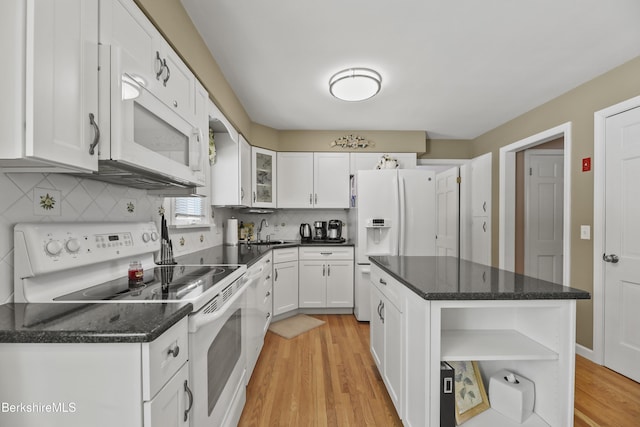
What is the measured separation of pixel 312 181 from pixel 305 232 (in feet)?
2.40

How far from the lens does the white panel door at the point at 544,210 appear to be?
3.47m

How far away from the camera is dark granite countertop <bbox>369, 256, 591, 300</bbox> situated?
1204 millimetres

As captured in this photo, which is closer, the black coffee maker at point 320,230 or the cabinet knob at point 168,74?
the cabinet knob at point 168,74

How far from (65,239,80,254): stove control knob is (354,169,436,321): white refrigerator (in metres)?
2.64

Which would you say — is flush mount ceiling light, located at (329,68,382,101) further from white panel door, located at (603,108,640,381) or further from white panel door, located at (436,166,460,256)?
white panel door, located at (436,166,460,256)

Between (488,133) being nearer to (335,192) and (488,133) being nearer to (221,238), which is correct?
(335,192)

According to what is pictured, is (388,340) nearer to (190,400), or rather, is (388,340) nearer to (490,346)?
(490,346)

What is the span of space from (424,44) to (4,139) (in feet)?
7.29

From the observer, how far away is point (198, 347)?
3.51ft

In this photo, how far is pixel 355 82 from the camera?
91.5 inches

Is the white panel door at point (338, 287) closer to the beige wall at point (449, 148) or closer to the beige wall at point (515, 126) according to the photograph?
the beige wall at point (515, 126)

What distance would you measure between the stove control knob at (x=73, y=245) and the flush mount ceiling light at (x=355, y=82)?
204 centimetres

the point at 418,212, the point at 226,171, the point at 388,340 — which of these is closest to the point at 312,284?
the point at 418,212

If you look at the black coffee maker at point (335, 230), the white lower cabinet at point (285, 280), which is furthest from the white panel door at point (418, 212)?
the white lower cabinet at point (285, 280)
